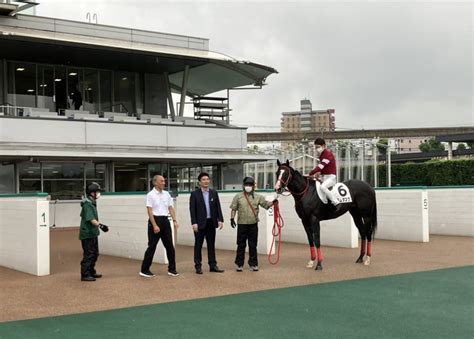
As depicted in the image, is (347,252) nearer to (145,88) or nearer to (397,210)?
(397,210)

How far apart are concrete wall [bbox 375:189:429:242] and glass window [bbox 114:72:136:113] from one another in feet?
51.2

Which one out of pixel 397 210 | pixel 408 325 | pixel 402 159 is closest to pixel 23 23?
pixel 397 210

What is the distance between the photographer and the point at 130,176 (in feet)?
83.0

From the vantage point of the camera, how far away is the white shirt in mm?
10867

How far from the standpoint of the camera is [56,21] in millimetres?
24844

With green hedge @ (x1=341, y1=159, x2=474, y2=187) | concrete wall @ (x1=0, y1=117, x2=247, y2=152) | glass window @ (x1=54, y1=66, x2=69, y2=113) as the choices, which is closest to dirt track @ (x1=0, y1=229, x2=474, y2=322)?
concrete wall @ (x1=0, y1=117, x2=247, y2=152)

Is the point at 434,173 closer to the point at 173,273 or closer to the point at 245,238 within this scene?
the point at 245,238

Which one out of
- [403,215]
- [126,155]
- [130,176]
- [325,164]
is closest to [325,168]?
[325,164]

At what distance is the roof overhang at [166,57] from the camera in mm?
22812

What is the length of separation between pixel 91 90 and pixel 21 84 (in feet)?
10.7

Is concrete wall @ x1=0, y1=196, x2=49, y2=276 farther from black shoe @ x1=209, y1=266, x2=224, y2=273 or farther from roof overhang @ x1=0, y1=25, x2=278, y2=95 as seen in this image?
roof overhang @ x1=0, y1=25, x2=278, y2=95

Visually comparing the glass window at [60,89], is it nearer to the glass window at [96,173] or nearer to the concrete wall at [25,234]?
the glass window at [96,173]

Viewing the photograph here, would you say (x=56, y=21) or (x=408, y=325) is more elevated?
(x=56, y=21)

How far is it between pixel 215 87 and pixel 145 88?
5.47 metres
